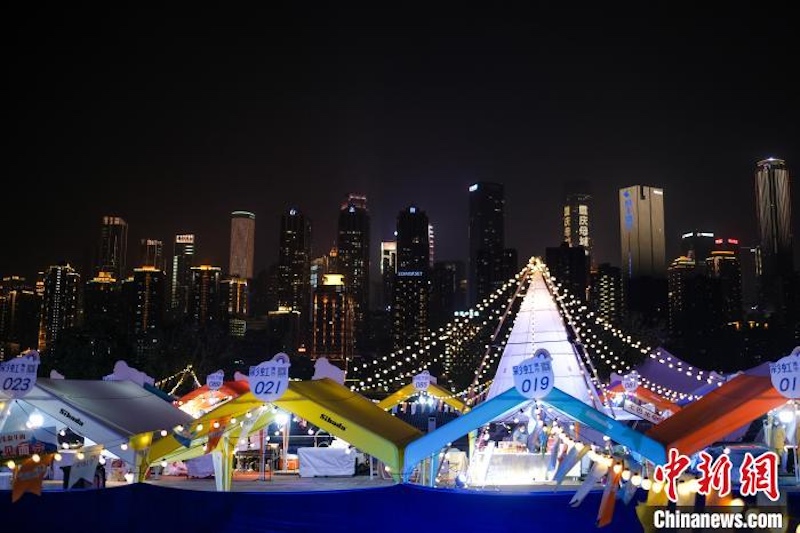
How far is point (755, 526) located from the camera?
988cm

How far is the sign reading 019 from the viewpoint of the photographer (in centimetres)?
1419

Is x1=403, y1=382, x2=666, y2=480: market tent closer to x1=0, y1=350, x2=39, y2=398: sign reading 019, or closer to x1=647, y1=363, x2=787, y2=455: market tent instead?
x1=647, y1=363, x2=787, y2=455: market tent

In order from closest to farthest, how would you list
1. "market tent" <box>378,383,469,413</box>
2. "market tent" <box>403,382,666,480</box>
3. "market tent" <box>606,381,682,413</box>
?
1. "market tent" <box>403,382,666,480</box>
2. "market tent" <box>378,383,469,413</box>
3. "market tent" <box>606,381,682,413</box>

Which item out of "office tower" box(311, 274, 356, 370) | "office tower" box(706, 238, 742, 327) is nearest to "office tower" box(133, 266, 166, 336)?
"office tower" box(311, 274, 356, 370)

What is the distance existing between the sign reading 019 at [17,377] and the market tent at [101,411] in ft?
1.40

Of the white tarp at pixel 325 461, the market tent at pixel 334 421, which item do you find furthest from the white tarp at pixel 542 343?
the market tent at pixel 334 421

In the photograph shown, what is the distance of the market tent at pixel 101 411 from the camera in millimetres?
14438

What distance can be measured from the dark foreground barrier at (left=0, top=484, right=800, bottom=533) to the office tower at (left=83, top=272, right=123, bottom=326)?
35.8 meters

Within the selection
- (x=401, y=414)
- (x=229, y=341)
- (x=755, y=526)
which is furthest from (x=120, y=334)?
(x=755, y=526)

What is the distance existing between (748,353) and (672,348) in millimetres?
5761

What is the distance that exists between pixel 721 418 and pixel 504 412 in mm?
3762

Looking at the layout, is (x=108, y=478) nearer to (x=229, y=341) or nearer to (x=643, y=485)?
(x=643, y=485)

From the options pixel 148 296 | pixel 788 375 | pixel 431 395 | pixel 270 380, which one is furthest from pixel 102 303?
pixel 788 375

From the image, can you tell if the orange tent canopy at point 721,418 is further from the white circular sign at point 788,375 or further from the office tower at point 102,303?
the office tower at point 102,303
